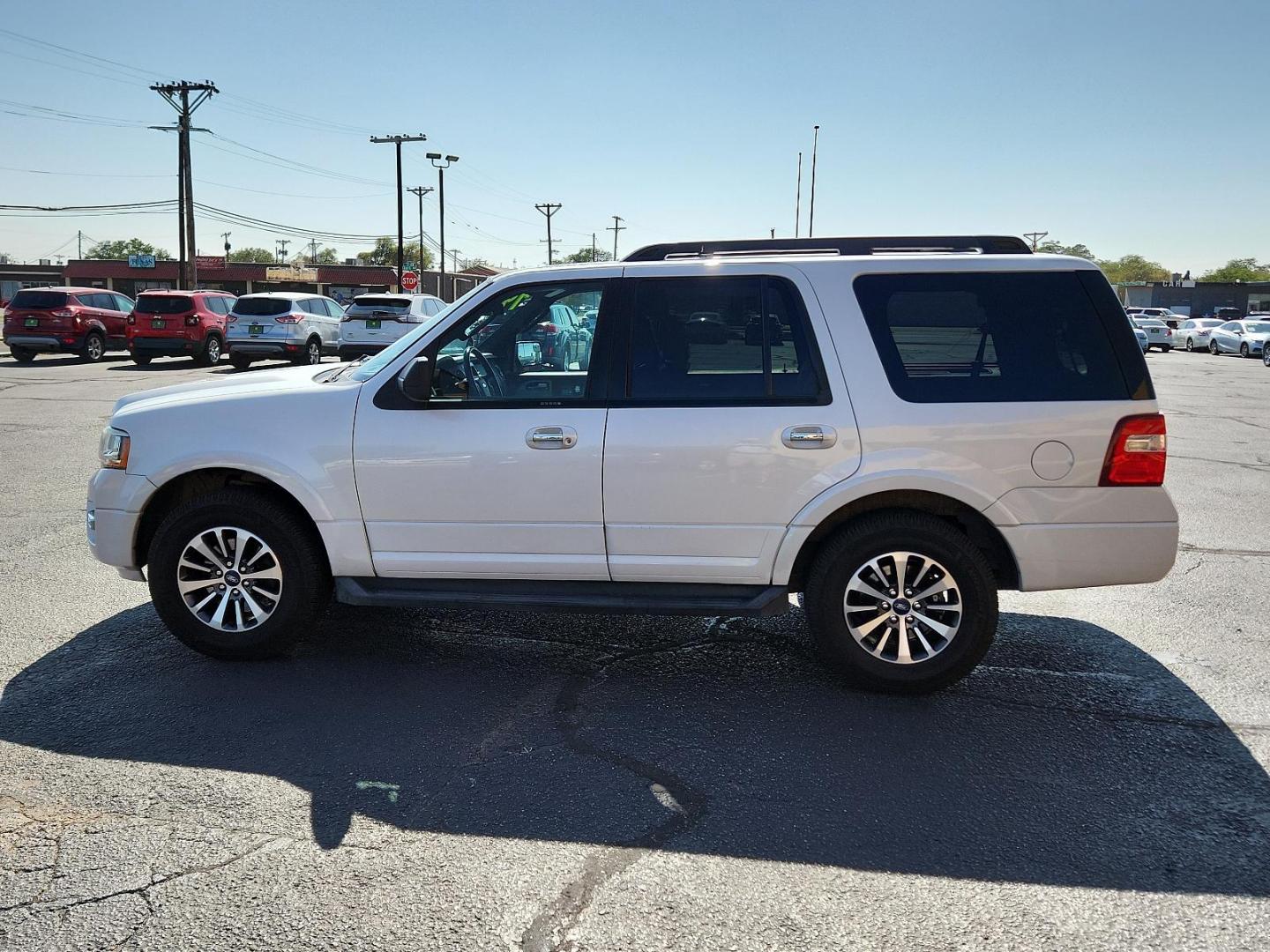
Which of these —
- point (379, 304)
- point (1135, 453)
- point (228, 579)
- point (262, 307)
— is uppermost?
point (379, 304)

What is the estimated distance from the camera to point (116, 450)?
505 cm

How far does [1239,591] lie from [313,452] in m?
5.54

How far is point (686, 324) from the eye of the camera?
4.76 m

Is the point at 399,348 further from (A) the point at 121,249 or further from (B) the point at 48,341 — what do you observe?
(A) the point at 121,249

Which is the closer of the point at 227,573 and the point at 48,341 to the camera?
the point at 227,573

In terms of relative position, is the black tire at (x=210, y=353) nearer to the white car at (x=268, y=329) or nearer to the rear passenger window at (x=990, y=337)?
the white car at (x=268, y=329)

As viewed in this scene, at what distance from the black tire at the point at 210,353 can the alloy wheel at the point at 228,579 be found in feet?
72.9

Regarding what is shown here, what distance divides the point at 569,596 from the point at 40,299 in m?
26.3

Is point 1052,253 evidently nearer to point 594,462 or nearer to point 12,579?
point 594,462

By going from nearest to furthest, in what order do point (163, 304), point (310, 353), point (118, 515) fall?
point (118, 515) < point (310, 353) < point (163, 304)

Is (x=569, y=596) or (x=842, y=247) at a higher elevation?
(x=842, y=247)

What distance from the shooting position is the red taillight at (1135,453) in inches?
177

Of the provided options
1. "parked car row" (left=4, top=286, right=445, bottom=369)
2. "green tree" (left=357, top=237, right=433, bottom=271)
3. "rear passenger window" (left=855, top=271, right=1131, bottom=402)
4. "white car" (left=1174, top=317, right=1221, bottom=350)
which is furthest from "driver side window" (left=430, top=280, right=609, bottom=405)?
"green tree" (left=357, top=237, right=433, bottom=271)

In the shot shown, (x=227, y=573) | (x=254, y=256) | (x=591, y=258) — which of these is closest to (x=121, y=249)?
(x=254, y=256)
